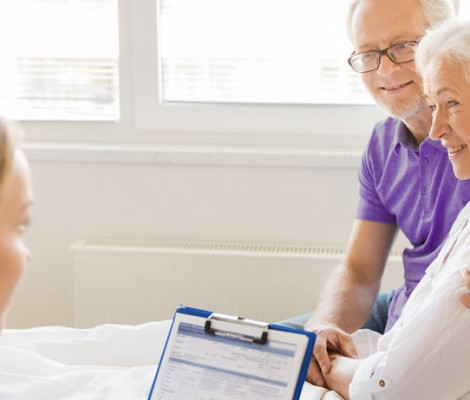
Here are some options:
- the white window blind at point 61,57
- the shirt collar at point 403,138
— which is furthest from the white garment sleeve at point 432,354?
the white window blind at point 61,57

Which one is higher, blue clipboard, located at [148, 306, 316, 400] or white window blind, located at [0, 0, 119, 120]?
white window blind, located at [0, 0, 119, 120]

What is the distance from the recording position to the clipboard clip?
1.19m

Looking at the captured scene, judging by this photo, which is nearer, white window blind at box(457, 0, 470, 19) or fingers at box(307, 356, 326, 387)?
fingers at box(307, 356, 326, 387)

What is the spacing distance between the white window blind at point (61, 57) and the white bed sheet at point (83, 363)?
1.07m

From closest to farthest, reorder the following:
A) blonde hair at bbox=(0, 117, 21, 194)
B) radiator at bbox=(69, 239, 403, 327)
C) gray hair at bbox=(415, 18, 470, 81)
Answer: blonde hair at bbox=(0, 117, 21, 194)
gray hair at bbox=(415, 18, 470, 81)
radiator at bbox=(69, 239, 403, 327)

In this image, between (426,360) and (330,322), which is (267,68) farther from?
(426,360)

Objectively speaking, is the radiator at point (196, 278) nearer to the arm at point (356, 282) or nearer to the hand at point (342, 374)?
the arm at point (356, 282)

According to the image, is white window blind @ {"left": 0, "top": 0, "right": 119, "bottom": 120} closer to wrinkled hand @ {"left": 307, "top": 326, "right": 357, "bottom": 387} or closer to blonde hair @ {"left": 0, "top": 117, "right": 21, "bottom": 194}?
wrinkled hand @ {"left": 307, "top": 326, "right": 357, "bottom": 387}

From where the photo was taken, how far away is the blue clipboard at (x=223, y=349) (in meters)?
1.16

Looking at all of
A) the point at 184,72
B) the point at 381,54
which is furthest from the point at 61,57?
the point at 381,54

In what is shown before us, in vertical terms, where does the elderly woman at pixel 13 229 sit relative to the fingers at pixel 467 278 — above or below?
above

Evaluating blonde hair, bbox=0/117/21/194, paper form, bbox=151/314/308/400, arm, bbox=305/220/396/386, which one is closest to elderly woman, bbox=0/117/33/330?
blonde hair, bbox=0/117/21/194

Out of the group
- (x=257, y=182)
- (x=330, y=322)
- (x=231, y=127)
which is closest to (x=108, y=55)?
(x=231, y=127)

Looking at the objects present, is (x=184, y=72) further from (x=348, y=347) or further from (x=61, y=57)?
(x=348, y=347)
